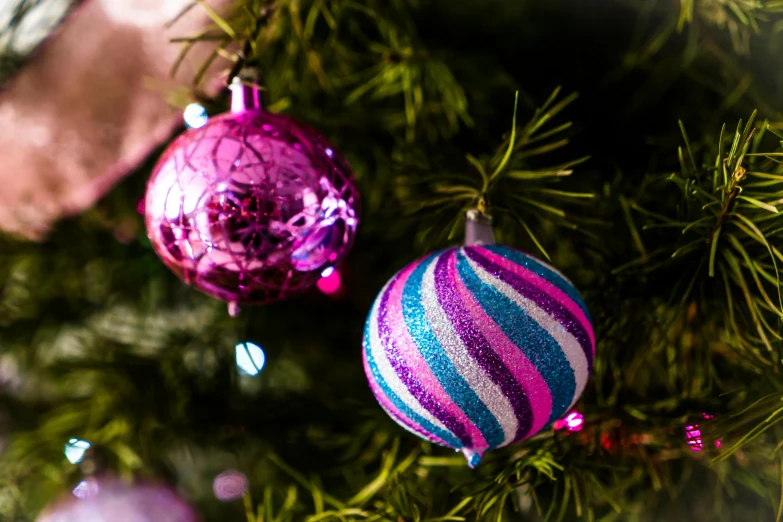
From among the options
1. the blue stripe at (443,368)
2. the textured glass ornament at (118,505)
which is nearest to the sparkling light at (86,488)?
the textured glass ornament at (118,505)

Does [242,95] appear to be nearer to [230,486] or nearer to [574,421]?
[574,421]

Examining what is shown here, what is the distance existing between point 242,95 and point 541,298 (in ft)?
0.77

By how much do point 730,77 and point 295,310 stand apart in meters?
0.45

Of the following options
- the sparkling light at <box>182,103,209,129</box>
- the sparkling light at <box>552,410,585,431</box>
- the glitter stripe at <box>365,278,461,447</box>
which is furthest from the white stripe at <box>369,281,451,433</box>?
the sparkling light at <box>182,103,209,129</box>

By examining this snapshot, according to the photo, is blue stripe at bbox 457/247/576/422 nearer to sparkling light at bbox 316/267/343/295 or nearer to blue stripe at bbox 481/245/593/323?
blue stripe at bbox 481/245/593/323

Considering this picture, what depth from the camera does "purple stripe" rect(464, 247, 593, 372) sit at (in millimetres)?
306

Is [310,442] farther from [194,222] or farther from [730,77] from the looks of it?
[730,77]

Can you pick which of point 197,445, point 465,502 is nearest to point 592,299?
point 465,502

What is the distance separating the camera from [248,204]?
342 mm

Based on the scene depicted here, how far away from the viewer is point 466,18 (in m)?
0.58

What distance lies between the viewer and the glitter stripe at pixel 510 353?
298 mm

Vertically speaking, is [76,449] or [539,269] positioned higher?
[539,269]

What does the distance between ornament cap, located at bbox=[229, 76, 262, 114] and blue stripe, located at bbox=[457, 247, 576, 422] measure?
0.19 metres

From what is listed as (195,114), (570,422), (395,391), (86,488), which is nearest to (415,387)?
(395,391)
